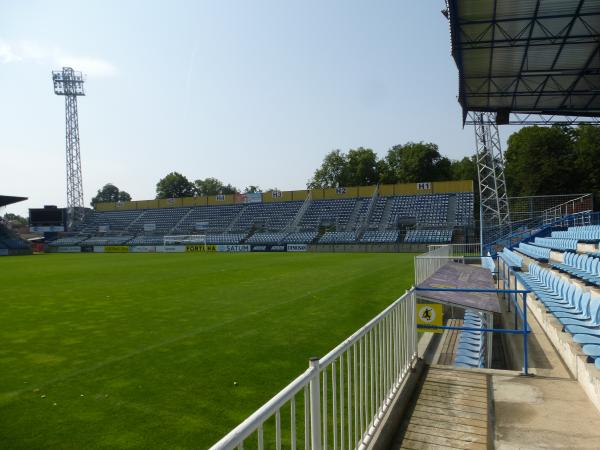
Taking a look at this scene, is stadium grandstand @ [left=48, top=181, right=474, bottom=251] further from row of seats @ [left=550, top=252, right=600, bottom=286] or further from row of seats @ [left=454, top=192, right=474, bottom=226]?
row of seats @ [left=550, top=252, right=600, bottom=286]

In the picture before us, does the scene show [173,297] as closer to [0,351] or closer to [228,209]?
[0,351]

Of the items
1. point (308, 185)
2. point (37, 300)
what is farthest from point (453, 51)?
point (308, 185)

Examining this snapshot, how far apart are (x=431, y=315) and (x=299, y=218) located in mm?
52353

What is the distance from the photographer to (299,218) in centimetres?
5850

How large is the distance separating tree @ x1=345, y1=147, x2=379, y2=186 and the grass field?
69.9 metres

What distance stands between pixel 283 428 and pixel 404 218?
48.8 m

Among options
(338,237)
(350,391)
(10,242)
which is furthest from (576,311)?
(10,242)

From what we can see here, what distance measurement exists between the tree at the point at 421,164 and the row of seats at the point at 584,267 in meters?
63.6

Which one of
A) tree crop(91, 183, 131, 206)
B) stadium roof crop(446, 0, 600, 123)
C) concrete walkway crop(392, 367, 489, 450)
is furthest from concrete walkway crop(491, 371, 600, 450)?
tree crop(91, 183, 131, 206)

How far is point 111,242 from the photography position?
209 feet

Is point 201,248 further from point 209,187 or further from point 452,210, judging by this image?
point 209,187

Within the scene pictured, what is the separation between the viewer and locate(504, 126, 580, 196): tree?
179ft

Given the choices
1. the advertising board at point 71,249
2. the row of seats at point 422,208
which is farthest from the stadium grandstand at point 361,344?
the advertising board at point 71,249

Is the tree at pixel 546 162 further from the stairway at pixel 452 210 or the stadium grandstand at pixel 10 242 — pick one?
the stadium grandstand at pixel 10 242
